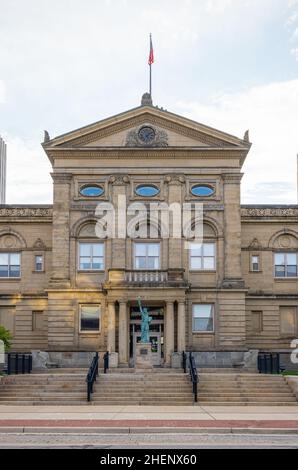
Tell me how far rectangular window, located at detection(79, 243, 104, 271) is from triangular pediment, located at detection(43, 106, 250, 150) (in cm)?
602

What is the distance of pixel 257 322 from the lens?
44562mm

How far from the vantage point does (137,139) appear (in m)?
42.8

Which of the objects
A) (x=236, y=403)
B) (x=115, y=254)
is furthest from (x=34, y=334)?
(x=236, y=403)

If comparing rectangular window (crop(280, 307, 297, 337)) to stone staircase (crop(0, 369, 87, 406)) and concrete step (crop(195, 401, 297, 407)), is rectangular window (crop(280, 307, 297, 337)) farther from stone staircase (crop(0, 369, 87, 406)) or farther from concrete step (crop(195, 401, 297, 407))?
stone staircase (crop(0, 369, 87, 406))

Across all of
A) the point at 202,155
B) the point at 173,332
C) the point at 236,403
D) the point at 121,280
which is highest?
the point at 202,155

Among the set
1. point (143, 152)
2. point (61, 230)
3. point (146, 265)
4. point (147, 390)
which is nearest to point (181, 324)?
point (146, 265)

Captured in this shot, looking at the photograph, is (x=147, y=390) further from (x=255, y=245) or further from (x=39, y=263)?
(x=255, y=245)

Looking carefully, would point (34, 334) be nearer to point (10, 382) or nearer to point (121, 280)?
point (121, 280)

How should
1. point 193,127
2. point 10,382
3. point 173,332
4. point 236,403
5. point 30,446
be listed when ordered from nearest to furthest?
point 30,446, point 236,403, point 10,382, point 173,332, point 193,127

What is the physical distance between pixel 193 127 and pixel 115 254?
9030 millimetres

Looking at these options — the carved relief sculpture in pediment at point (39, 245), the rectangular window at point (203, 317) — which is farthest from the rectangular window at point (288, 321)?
the carved relief sculpture in pediment at point (39, 245)

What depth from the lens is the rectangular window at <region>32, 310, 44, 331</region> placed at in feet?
146

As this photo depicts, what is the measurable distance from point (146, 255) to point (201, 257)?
331 cm

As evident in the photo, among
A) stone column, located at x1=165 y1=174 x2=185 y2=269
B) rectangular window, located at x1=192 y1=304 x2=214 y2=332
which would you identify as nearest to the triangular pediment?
stone column, located at x1=165 y1=174 x2=185 y2=269
